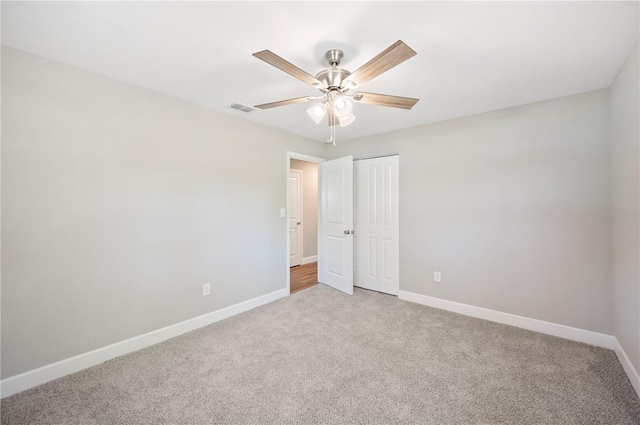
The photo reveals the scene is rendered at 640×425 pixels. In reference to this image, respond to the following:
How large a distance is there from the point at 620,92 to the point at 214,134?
3.74 metres

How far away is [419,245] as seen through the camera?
352cm

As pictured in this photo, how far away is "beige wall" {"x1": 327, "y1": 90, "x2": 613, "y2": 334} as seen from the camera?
2.45 meters

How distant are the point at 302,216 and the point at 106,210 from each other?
3.93m

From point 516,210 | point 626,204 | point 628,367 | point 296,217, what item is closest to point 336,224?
point 296,217

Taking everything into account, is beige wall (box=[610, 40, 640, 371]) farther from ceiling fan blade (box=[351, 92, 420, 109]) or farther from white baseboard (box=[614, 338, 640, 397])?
ceiling fan blade (box=[351, 92, 420, 109])

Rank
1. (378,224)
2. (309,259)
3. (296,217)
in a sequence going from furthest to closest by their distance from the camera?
1. (309,259)
2. (296,217)
3. (378,224)

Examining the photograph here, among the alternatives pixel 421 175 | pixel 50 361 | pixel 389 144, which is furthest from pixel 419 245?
pixel 50 361

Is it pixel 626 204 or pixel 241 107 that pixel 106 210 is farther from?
pixel 626 204

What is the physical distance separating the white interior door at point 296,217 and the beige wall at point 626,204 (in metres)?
4.62

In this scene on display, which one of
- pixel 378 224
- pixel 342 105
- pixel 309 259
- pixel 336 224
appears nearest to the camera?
pixel 342 105

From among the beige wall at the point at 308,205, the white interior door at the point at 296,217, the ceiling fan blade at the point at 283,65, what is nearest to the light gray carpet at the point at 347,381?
the ceiling fan blade at the point at 283,65

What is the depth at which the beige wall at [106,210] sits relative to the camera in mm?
1838

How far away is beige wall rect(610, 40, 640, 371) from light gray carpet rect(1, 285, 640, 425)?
400 millimetres

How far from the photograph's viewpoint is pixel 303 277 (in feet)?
15.6
